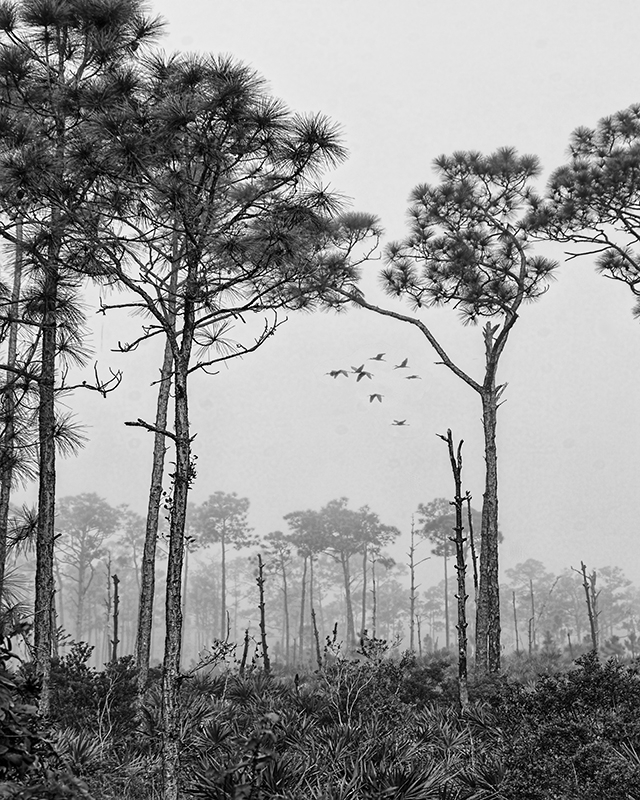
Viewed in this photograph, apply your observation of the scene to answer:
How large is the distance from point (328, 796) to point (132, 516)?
51704mm

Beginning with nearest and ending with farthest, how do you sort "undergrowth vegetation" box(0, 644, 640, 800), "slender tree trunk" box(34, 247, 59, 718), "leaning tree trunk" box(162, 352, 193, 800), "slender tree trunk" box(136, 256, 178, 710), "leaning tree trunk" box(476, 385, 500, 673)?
"undergrowth vegetation" box(0, 644, 640, 800) → "leaning tree trunk" box(162, 352, 193, 800) → "slender tree trunk" box(34, 247, 59, 718) → "slender tree trunk" box(136, 256, 178, 710) → "leaning tree trunk" box(476, 385, 500, 673)

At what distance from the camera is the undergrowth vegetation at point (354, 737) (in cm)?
588

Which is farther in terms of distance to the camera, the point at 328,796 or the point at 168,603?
the point at 168,603

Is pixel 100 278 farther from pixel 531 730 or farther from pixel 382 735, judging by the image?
pixel 531 730

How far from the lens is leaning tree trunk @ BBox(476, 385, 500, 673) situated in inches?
588

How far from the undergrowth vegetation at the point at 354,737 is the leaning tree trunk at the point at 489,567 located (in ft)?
9.72

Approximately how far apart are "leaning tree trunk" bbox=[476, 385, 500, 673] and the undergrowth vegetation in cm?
296

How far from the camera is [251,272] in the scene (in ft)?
25.9

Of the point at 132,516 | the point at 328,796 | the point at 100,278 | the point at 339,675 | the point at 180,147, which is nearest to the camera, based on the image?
the point at 328,796

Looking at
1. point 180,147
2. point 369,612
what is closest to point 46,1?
point 180,147

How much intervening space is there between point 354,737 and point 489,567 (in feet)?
27.2

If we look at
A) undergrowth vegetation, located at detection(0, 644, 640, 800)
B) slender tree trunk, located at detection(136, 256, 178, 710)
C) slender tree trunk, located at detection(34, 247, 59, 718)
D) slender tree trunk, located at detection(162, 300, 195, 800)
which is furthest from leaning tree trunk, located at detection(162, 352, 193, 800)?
slender tree trunk, located at detection(136, 256, 178, 710)

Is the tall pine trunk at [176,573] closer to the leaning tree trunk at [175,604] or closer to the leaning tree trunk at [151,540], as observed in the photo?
the leaning tree trunk at [175,604]

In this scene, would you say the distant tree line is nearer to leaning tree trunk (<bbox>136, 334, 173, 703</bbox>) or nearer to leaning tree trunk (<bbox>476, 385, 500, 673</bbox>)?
leaning tree trunk (<bbox>136, 334, 173, 703</bbox>)
